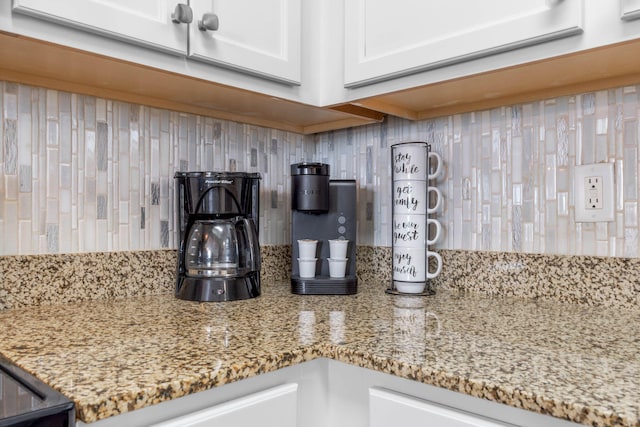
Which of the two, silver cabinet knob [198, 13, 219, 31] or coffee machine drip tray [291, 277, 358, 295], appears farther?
coffee machine drip tray [291, 277, 358, 295]

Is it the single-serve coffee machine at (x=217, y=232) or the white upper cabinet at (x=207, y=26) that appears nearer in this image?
the white upper cabinet at (x=207, y=26)

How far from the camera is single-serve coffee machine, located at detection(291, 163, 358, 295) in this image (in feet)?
4.17

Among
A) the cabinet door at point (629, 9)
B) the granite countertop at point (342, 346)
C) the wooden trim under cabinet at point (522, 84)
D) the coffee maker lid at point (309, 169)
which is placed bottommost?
the granite countertop at point (342, 346)

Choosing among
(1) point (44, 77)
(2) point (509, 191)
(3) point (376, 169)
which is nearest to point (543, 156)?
(2) point (509, 191)

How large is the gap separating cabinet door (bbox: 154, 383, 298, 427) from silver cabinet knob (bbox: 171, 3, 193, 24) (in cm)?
70

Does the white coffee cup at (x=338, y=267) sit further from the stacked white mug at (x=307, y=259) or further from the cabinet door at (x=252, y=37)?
the cabinet door at (x=252, y=37)

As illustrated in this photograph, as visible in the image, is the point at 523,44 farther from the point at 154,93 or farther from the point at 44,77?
the point at 44,77

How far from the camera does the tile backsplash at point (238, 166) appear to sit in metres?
1.07

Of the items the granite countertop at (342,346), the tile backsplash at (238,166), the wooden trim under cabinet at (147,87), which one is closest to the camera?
the granite countertop at (342,346)

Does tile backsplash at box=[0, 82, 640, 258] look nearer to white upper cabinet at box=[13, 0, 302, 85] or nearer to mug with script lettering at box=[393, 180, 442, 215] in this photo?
mug with script lettering at box=[393, 180, 442, 215]

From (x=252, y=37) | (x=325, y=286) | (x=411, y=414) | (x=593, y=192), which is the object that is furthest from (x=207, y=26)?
(x=593, y=192)

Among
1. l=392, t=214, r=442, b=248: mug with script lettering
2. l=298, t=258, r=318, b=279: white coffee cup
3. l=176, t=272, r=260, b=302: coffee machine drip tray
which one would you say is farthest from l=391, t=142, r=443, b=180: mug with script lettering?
l=176, t=272, r=260, b=302: coffee machine drip tray

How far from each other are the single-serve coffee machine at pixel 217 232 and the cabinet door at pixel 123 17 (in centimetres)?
32

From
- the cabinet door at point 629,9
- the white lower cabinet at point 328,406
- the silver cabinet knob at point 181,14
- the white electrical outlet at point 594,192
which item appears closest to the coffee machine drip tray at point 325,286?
the white lower cabinet at point 328,406
